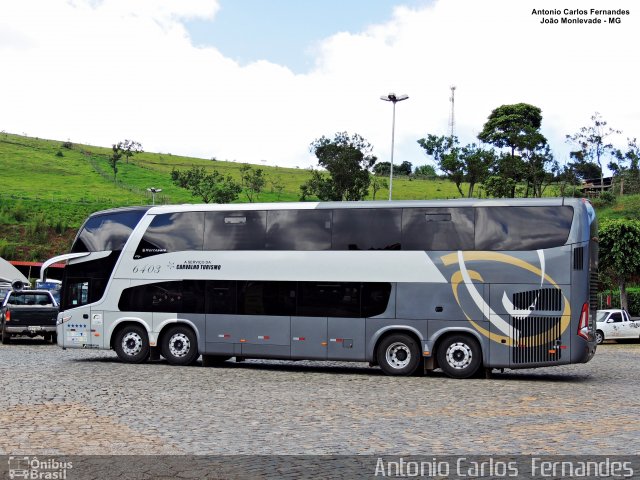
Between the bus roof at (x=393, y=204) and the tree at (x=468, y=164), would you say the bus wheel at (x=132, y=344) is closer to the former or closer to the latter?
the bus roof at (x=393, y=204)

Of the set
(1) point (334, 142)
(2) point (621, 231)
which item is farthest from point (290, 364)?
(1) point (334, 142)

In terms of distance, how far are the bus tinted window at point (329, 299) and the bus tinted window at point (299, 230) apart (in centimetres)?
93

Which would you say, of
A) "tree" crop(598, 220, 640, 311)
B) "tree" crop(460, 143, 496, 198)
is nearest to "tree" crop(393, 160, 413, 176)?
"tree" crop(460, 143, 496, 198)

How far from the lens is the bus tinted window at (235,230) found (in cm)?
2155

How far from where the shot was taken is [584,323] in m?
19.1

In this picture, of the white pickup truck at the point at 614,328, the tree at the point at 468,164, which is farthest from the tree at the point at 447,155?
the white pickup truck at the point at 614,328

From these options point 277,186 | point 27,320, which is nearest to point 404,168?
point 277,186

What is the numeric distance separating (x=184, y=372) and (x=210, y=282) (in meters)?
2.55

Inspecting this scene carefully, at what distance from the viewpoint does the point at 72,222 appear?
91.0 meters

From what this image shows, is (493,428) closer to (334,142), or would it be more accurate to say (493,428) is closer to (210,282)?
(210,282)

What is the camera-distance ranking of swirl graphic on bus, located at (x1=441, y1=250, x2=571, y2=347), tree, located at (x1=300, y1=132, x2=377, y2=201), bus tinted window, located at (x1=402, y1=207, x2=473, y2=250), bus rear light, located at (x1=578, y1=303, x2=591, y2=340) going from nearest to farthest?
bus rear light, located at (x1=578, y1=303, x2=591, y2=340), swirl graphic on bus, located at (x1=441, y1=250, x2=571, y2=347), bus tinted window, located at (x1=402, y1=207, x2=473, y2=250), tree, located at (x1=300, y1=132, x2=377, y2=201)

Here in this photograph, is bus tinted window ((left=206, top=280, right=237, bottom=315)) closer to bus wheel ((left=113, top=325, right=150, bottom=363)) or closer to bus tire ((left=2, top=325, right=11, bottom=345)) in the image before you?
bus wheel ((left=113, top=325, right=150, bottom=363))

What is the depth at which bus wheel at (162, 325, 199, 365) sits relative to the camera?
73.1 ft

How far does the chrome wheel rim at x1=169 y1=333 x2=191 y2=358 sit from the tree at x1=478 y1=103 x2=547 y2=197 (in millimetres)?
59016
